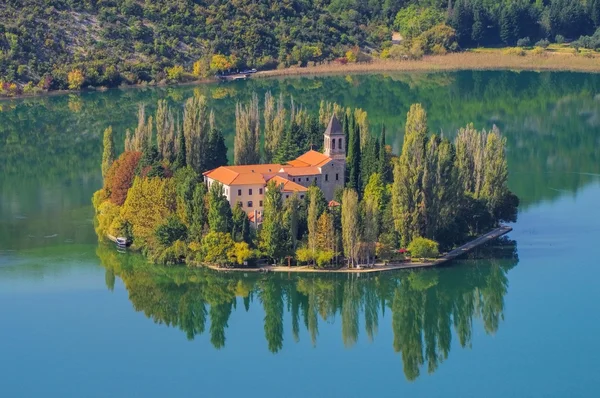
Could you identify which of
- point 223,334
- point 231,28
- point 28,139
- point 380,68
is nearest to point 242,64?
point 231,28

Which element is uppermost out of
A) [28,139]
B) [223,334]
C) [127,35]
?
[127,35]

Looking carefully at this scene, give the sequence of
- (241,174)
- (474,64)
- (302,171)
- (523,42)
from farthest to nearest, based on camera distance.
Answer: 1. (523,42)
2. (474,64)
3. (302,171)
4. (241,174)

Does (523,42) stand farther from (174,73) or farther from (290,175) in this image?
(290,175)

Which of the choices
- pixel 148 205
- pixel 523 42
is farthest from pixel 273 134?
pixel 523 42

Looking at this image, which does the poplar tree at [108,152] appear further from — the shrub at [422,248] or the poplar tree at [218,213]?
the shrub at [422,248]

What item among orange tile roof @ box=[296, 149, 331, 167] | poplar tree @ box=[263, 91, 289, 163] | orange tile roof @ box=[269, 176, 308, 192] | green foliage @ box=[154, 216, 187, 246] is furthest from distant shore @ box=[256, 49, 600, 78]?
green foliage @ box=[154, 216, 187, 246]

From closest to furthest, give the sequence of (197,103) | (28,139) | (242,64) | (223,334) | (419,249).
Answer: (223,334) → (419,249) → (197,103) → (28,139) → (242,64)

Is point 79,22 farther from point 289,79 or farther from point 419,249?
point 419,249

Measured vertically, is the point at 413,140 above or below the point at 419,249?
above
